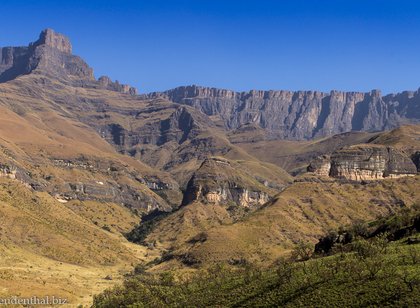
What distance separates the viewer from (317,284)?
85.9 m

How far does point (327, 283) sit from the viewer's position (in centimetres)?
8462

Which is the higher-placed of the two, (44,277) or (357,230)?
(357,230)

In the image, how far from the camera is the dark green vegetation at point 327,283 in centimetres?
7594

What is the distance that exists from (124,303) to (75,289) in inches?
2367

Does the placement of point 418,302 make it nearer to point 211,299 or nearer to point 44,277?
point 211,299

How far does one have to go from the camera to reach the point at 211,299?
98062 mm

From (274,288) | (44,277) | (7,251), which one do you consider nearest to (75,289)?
(44,277)

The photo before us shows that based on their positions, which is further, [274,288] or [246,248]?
[246,248]

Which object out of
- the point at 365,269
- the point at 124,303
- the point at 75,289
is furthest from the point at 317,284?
the point at 75,289

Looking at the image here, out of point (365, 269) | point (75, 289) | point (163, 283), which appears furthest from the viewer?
point (75, 289)

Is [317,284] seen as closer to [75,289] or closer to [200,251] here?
[75,289]

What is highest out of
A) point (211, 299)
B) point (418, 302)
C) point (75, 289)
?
point (418, 302)

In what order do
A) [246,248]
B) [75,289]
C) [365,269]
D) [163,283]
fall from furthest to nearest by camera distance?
1. [246,248]
2. [75,289]
3. [163,283]
4. [365,269]

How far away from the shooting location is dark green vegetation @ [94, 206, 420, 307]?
75.9 meters
